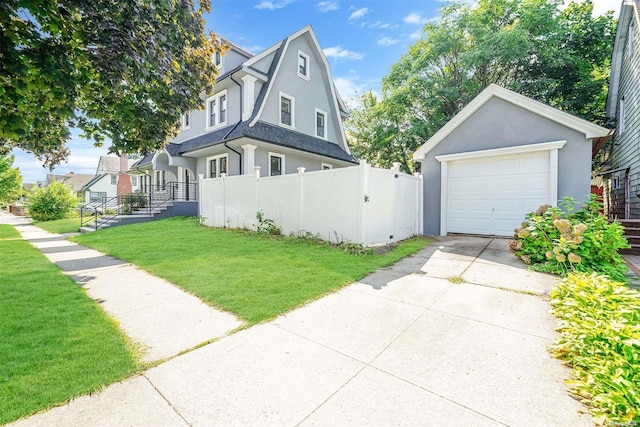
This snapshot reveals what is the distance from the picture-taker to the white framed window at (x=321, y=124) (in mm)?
15141

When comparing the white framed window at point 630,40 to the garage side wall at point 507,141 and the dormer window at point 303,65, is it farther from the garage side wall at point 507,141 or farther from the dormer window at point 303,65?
the dormer window at point 303,65

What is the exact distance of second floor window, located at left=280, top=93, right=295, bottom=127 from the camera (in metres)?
13.0

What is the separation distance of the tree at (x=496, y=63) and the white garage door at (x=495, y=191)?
22.8ft

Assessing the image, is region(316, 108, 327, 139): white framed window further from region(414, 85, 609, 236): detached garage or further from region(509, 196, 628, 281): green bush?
region(509, 196, 628, 281): green bush

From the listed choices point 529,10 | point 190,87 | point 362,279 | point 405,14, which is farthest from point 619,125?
point 190,87

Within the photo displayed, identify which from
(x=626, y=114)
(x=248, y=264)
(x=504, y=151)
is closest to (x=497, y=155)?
(x=504, y=151)

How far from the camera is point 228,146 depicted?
1189 cm

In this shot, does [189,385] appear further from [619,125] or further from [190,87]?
[619,125]

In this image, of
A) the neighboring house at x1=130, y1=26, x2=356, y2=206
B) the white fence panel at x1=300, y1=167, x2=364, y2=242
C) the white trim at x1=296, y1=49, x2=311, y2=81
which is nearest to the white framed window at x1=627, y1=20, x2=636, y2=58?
the white fence panel at x1=300, y1=167, x2=364, y2=242

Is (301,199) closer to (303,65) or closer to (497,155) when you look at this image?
(497,155)

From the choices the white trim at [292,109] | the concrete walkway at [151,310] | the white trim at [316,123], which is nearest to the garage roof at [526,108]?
the white trim at [292,109]

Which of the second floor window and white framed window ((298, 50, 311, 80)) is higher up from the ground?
white framed window ((298, 50, 311, 80))

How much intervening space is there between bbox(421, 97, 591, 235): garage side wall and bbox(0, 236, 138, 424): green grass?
858 cm

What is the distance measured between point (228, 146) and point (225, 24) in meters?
4.46
